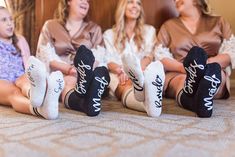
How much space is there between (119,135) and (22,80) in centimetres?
67

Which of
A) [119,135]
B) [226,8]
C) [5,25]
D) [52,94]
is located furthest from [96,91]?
[226,8]

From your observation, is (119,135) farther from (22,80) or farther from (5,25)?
(5,25)

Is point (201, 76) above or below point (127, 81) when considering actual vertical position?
above

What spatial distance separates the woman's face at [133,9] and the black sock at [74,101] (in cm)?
64

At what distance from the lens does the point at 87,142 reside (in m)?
0.92

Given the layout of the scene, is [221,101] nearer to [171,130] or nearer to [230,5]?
[171,130]

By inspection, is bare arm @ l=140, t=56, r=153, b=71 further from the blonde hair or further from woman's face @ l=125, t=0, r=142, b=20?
woman's face @ l=125, t=0, r=142, b=20

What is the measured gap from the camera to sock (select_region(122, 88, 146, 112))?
4.40ft

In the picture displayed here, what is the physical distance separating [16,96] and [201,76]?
0.78 m

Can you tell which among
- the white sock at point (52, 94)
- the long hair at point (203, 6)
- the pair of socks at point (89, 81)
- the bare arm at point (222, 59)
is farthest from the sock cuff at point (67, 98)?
the long hair at point (203, 6)

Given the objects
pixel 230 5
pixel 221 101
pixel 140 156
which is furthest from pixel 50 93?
pixel 230 5

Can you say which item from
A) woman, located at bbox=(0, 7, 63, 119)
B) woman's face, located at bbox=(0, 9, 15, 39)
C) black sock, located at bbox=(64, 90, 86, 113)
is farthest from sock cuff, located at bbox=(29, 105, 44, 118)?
woman's face, located at bbox=(0, 9, 15, 39)

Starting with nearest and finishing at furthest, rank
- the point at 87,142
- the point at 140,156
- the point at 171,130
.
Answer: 1. the point at 140,156
2. the point at 87,142
3. the point at 171,130

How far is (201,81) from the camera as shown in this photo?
1154 mm
